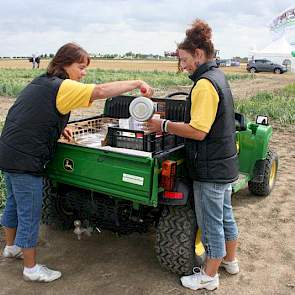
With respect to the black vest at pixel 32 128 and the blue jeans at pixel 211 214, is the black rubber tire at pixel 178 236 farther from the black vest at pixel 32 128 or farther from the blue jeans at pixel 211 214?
the black vest at pixel 32 128

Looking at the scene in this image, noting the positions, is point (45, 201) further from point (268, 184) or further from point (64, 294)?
point (268, 184)

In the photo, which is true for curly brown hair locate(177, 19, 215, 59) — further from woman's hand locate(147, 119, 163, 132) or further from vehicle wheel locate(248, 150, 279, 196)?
vehicle wheel locate(248, 150, 279, 196)

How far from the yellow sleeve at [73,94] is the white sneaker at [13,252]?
153cm

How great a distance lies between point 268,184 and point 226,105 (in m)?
2.80

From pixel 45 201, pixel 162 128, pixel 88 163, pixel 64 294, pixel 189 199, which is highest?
pixel 162 128

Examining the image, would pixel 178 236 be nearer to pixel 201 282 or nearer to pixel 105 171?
pixel 201 282

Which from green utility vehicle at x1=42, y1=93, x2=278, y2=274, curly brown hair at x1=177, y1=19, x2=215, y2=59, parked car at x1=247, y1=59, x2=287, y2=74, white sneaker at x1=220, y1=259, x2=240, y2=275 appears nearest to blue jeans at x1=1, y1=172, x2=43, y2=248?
green utility vehicle at x1=42, y1=93, x2=278, y2=274

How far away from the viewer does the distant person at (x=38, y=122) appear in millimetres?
3213

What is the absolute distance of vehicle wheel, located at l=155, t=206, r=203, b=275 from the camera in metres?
3.52

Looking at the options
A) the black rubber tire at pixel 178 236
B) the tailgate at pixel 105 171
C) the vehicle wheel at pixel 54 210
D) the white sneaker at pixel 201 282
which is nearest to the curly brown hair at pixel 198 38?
the tailgate at pixel 105 171

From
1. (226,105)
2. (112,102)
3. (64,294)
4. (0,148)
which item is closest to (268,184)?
(112,102)

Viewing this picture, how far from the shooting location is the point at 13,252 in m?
3.98

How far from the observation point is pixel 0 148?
3.38m

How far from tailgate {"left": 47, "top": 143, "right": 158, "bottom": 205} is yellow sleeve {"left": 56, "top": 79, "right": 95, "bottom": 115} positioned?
442 mm
